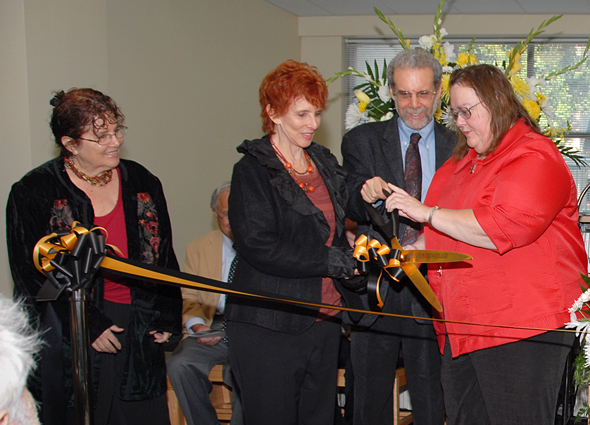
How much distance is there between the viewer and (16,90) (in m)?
3.09

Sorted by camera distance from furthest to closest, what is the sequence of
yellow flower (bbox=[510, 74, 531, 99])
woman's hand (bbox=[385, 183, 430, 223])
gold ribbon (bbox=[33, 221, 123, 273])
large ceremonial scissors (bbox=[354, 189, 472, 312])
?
yellow flower (bbox=[510, 74, 531, 99]), woman's hand (bbox=[385, 183, 430, 223]), large ceremonial scissors (bbox=[354, 189, 472, 312]), gold ribbon (bbox=[33, 221, 123, 273])

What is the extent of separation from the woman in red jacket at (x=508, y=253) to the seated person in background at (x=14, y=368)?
1258 mm

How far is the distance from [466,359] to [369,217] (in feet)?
1.99

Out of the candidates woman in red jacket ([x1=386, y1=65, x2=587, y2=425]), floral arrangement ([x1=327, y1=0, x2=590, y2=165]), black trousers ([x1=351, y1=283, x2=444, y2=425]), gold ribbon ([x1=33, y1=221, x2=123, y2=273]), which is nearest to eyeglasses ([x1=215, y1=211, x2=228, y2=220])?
floral arrangement ([x1=327, y1=0, x2=590, y2=165])

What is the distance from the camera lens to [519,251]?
184cm

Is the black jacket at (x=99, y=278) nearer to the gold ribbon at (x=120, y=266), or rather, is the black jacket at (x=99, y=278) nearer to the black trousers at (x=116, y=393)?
the black trousers at (x=116, y=393)

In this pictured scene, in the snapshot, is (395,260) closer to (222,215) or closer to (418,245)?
(418,245)

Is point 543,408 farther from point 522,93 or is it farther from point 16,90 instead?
point 16,90

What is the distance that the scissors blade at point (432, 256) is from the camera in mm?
1757

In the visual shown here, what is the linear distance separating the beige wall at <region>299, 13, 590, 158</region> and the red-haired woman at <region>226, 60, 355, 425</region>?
13.3ft

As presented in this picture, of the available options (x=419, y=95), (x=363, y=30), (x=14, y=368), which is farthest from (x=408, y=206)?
(x=363, y=30)

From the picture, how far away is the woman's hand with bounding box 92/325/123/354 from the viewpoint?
207 cm

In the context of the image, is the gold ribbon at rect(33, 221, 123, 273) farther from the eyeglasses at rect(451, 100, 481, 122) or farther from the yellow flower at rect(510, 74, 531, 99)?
the yellow flower at rect(510, 74, 531, 99)

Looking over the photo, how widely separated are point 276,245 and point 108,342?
26.1 inches
